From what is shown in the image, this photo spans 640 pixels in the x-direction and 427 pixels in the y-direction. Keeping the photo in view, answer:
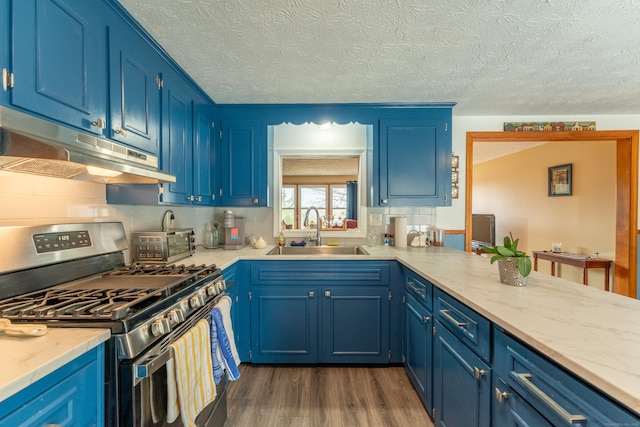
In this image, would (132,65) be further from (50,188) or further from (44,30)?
(50,188)

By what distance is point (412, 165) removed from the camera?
2551mm

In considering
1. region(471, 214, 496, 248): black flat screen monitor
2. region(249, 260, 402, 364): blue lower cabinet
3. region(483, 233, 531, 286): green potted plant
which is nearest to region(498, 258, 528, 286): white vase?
region(483, 233, 531, 286): green potted plant

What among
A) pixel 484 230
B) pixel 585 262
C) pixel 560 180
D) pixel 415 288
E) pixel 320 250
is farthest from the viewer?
pixel 484 230

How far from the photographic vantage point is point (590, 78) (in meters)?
2.05

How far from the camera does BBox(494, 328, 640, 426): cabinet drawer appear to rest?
64cm

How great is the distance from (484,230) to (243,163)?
4335mm

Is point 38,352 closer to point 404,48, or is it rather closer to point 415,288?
point 415,288

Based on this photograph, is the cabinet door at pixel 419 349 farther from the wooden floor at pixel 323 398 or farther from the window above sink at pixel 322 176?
the window above sink at pixel 322 176

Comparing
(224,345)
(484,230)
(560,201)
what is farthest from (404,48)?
(484,230)

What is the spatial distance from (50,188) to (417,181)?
2423mm

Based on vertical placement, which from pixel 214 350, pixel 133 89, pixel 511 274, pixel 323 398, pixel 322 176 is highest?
pixel 133 89

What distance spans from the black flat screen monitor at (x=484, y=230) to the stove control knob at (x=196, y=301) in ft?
14.7

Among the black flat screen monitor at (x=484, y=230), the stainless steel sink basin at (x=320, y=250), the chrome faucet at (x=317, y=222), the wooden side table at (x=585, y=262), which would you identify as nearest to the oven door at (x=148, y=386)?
the stainless steel sink basin at (x=320, y=250)

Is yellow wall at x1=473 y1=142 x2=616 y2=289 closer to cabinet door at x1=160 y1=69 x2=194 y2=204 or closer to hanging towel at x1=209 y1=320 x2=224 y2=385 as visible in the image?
hanging towel at x1=209 y1=320 x2=224 y2=385
